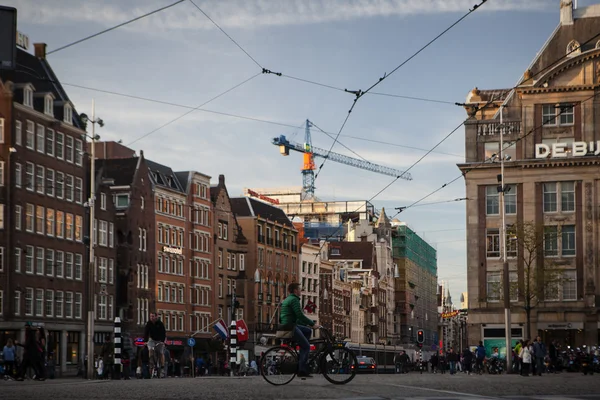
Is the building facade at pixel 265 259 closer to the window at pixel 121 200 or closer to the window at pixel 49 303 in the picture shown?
the window at pixel 121 200

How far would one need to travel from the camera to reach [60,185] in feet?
274

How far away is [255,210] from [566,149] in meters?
52.9

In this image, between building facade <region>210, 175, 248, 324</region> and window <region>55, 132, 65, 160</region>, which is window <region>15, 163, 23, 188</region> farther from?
building facade <region>210, 175, 248, 324</region>

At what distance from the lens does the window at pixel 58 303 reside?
82.5m

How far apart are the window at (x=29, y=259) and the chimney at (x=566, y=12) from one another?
4280cm

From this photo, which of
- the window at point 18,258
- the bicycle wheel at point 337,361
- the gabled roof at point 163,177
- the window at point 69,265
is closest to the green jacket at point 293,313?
the bicycle wheel at point 337,361

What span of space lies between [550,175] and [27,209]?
37.1 metres

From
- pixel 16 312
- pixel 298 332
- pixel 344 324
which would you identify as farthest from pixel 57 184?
pixel 344 324

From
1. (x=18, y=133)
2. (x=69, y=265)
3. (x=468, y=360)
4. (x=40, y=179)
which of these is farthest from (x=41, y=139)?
(x=468, y=360)

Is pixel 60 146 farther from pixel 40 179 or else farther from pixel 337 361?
pixel 337 361

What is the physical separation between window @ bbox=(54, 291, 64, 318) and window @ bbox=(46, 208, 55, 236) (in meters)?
4.46

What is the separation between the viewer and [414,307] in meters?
196

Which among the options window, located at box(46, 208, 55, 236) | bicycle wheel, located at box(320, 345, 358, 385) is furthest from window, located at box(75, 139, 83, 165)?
bicycle wheel, located at box(320, 345, 358, 385)

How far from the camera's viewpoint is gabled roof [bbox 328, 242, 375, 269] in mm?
164625
